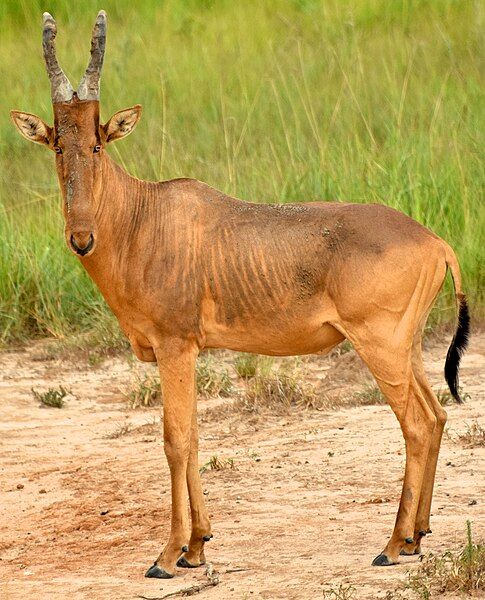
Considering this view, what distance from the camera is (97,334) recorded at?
40.8 ft

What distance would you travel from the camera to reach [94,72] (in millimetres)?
7605

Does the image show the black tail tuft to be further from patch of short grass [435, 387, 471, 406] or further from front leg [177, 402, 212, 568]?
patch of short grass [435, 387, 471, 406]

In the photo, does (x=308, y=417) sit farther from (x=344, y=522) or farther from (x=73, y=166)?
(x=73, y=166)

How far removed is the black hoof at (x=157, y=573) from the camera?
7.34m

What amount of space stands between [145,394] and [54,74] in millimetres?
4085

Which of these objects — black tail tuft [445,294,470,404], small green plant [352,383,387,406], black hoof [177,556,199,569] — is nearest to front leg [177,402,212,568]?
black hoof [177,556,199,569]

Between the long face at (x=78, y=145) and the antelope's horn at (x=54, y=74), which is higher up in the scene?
the antelope's horn at (x=54, y=74)

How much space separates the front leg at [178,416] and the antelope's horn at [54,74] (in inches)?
57.6

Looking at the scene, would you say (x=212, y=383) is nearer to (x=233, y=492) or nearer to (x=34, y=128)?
(x=233, y=492)

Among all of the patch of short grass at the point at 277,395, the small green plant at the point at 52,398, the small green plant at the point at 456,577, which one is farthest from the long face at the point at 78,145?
the small green plant at the point at 52,398

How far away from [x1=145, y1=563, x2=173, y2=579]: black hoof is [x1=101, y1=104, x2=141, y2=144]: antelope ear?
237cm

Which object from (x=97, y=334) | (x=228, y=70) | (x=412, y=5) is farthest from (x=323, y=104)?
(x=97, y=334)

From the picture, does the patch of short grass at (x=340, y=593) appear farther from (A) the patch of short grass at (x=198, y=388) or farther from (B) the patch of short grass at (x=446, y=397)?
(A) the patch of short grass at (x=198, y=388)

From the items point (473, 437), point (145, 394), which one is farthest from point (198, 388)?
point (473, 437)
